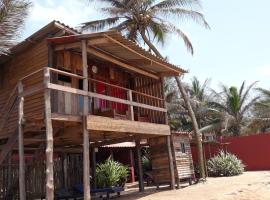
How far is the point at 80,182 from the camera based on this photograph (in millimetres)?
17234

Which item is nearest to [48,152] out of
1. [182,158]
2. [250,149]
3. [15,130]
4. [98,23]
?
[15,130]

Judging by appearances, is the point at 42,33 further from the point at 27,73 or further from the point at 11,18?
the point at 27,73

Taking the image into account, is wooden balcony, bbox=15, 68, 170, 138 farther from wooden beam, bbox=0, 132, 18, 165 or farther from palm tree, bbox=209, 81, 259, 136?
palm tree, bbox=209, 81, 259, 136

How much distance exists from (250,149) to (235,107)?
10015 millimetres

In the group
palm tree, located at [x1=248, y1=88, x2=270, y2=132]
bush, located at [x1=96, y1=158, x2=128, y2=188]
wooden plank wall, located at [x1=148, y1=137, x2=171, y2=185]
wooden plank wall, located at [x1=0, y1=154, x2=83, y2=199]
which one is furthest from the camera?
palm tree, located at [x1=248, y1=88, x2=270, y2=132]

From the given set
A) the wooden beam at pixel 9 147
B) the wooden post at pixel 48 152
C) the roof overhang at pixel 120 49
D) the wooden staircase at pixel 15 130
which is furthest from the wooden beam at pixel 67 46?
the wooden beam at pixel 9 147

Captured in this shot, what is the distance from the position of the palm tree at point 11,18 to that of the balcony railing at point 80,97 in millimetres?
1434

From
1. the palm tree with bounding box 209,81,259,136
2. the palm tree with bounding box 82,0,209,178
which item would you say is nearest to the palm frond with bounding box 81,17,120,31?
the palm tree with bounding box 82,0,209,178


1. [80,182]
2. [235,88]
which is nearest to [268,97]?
[235,88]

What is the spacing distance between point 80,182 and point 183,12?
1104 centimetres

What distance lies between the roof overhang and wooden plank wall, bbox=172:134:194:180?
316 cm

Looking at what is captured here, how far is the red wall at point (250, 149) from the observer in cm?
2575

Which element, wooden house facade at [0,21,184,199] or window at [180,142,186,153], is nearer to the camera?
wooden house facade at [0,21,184,199]

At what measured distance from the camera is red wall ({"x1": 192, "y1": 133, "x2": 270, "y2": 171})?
84.5 feet
